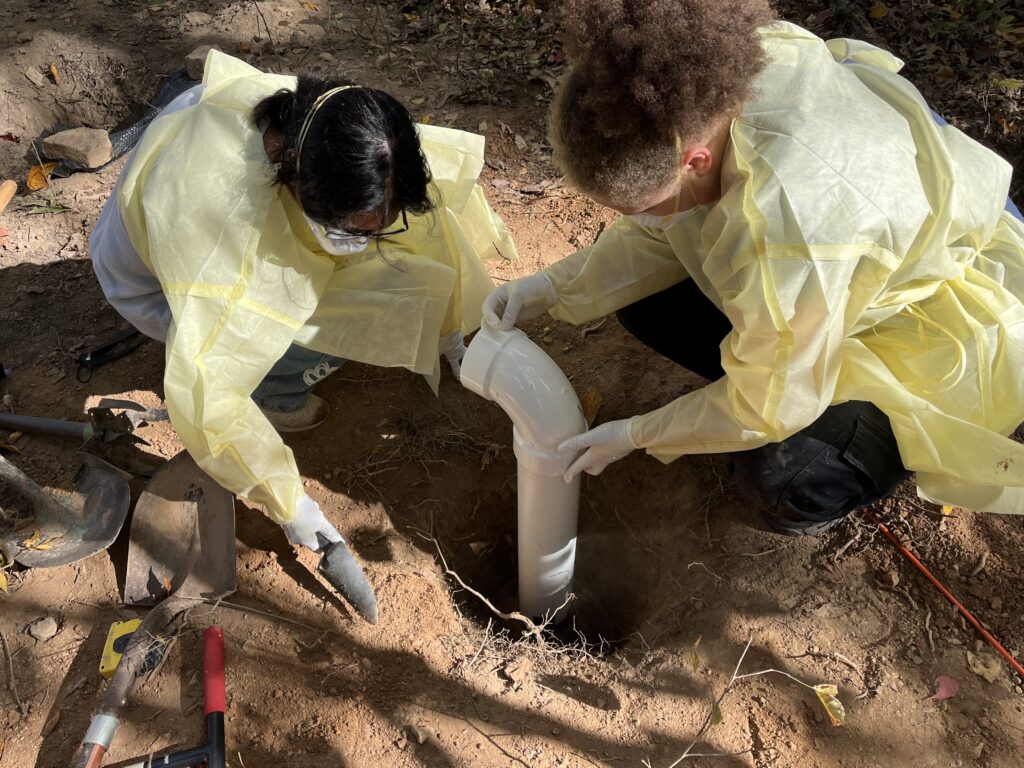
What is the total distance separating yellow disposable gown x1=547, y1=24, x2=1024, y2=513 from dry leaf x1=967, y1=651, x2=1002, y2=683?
0.47 meters

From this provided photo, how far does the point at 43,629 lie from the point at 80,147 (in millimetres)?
2063

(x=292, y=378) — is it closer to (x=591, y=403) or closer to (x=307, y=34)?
(x=591, y=403)

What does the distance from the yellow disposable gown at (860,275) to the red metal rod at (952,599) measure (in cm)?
40

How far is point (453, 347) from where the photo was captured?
238 centimetres

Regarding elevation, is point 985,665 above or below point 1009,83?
below

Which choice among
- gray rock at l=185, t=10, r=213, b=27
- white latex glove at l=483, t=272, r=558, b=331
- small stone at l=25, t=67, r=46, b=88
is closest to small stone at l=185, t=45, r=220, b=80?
gray rock at l=185, t=10, r=213, b=27

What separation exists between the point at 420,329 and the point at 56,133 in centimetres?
232

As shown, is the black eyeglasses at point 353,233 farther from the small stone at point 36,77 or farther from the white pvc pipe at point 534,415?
the small stone at point 36,77

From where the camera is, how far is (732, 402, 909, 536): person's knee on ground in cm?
163

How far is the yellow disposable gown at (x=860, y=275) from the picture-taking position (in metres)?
1.21

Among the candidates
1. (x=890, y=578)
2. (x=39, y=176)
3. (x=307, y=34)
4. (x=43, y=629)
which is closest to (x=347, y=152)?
(x=43, y=629)

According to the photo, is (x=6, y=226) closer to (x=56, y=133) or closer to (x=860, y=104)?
(x=56, y=133)

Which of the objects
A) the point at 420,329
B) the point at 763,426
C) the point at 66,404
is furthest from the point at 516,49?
the point at 763,426

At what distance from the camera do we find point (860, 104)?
129 cm
